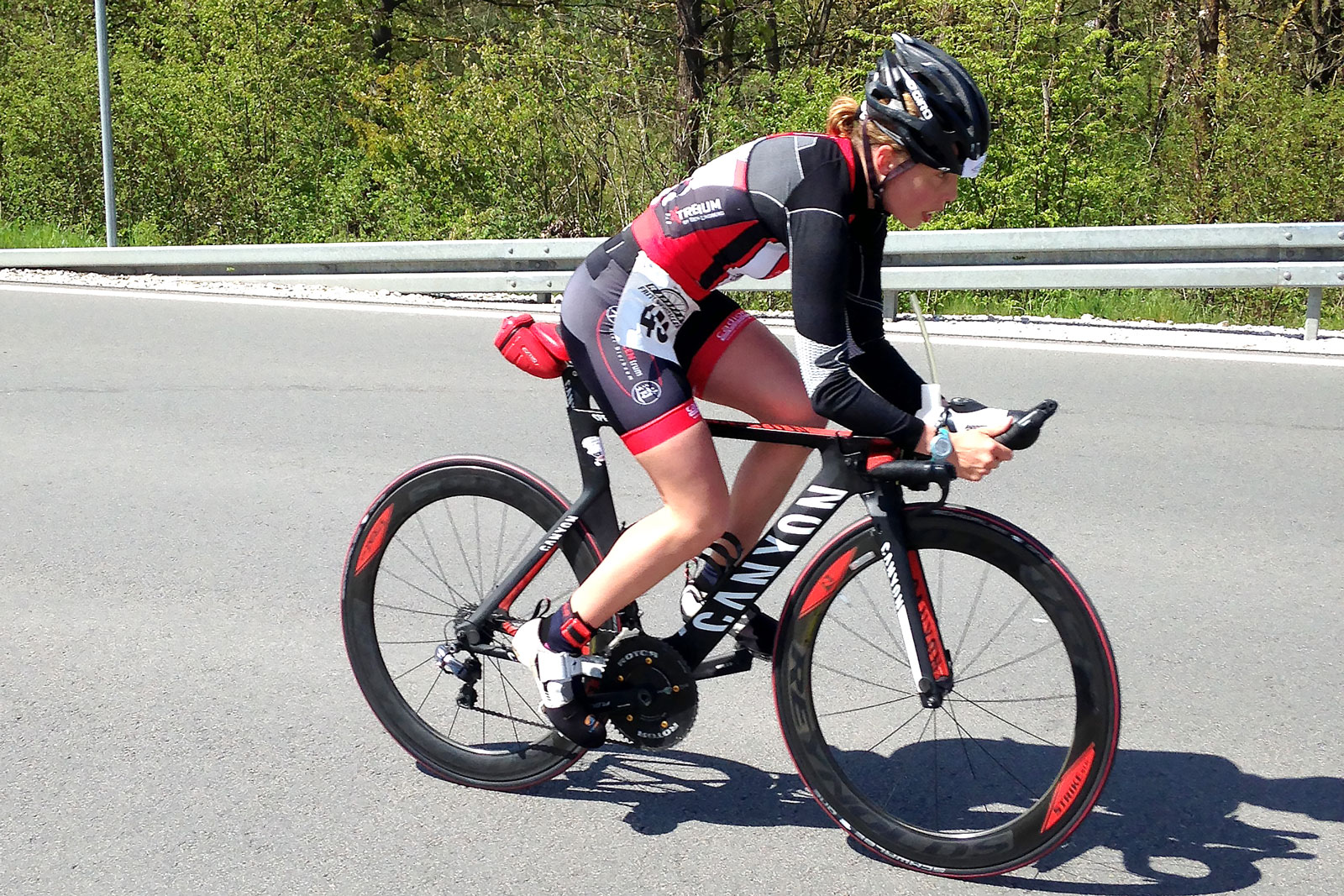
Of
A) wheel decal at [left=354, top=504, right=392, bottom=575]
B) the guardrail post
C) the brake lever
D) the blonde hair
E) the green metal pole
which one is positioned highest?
the blonde hair

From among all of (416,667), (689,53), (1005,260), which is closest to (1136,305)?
(1005,260)

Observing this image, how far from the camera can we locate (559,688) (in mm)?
3652

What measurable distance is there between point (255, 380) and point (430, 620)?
451 centimetres

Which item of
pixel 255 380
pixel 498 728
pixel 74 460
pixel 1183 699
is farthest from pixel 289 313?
pixel 1183 699

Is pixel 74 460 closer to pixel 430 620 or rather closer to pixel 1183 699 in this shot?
pixel 430 620

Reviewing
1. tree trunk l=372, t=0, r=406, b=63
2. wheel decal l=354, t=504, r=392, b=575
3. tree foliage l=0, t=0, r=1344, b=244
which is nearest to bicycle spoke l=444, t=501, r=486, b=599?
wheel decal l=354, t=504, r=392, b=575

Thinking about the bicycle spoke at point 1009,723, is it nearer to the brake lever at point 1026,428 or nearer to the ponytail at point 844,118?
the brake lever at point 1026,428

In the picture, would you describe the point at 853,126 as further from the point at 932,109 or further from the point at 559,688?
the point at 559,688

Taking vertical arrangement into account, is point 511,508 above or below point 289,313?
above

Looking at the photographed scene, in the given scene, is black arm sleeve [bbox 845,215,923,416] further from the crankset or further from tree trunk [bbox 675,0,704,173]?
tree trunk [bbox 675,0,704,173]

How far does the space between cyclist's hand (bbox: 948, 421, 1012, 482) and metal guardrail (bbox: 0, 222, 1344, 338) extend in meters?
6.82

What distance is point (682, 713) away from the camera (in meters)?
3.61

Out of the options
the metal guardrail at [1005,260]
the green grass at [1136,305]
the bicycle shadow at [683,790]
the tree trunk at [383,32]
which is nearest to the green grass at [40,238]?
A: the metal guardrail at [1005,260]

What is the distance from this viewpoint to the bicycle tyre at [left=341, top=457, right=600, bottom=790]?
3.82 metres
